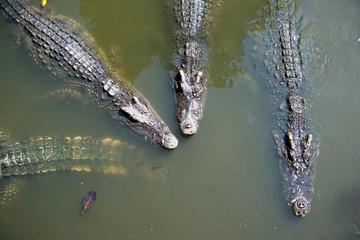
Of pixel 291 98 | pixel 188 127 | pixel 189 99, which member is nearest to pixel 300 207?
pixel 291 98

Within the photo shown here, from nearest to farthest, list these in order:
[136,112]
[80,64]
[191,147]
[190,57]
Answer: [191,147], [136,112], [80,64], [190,57]

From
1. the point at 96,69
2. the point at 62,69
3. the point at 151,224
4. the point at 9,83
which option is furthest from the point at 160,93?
the point at 9,83

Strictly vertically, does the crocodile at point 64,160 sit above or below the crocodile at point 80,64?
below

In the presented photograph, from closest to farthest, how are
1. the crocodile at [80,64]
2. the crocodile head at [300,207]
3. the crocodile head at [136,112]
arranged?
1. the crocodile head at [300,207]
2. the crocodile head at [136,112]
3. the crocodile at [80,64]

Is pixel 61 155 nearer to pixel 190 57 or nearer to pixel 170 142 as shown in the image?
pixel 170 142

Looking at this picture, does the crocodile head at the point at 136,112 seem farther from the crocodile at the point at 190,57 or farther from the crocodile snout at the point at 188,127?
→ the crocodile at the point at 190,57

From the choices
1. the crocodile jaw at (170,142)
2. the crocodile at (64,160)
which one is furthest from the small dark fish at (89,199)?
the crocodile jaw at (170,142)
